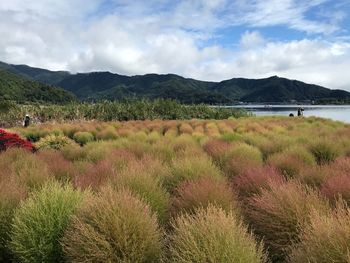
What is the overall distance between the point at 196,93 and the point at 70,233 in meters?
189

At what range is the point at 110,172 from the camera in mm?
8320

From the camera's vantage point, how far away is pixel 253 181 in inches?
279

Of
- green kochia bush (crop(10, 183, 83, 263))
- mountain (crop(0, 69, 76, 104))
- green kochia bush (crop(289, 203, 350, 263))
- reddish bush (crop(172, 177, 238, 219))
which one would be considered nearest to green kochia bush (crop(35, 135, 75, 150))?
green kochia bush (crop(10, 183, 83, 263))

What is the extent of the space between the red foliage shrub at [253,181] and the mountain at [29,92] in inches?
3938

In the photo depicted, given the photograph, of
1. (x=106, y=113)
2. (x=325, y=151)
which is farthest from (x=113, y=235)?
(x=106, y=113)

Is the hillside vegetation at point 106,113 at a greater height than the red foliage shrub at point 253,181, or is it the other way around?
the red foliage shrub at point 253,181

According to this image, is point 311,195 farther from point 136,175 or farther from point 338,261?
point 136,175

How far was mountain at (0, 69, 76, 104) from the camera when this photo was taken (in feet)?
345

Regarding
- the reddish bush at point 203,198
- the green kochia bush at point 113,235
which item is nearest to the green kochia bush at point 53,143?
the reddish bush at point 203,198

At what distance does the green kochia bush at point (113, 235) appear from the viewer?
461 cm

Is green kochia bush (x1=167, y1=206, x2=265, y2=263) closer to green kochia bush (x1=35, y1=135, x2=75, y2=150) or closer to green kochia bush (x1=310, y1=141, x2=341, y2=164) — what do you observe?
green kochia bush (x1=310, y1=141, x2=341, y2=164)

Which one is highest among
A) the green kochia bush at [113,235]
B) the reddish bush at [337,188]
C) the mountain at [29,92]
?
the reddish bush at [337,188]

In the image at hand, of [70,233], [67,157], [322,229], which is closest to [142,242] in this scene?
[70,233]

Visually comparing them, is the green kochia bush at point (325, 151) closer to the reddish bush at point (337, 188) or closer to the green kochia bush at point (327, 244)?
the reddish bush at point (337, 188)
